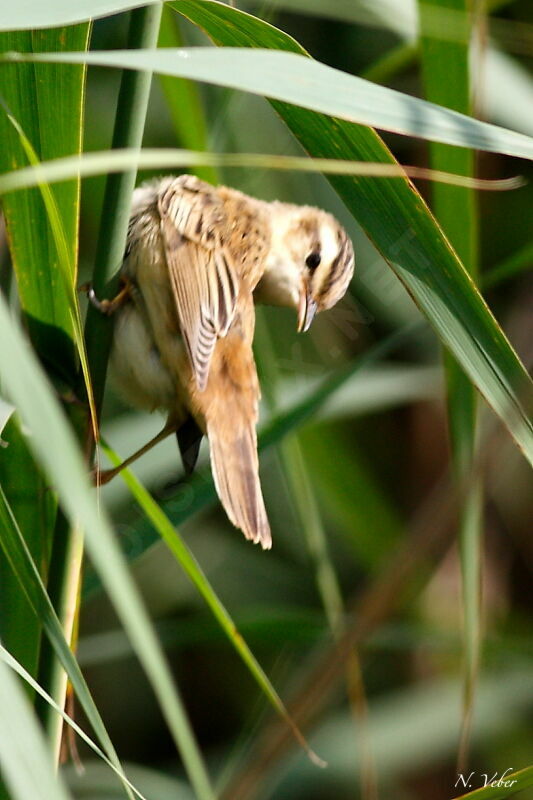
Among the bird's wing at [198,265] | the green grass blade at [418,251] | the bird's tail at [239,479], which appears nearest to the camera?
the green grass blade at [418,251]

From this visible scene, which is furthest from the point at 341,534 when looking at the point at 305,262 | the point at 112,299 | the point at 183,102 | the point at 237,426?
the point at 112,299

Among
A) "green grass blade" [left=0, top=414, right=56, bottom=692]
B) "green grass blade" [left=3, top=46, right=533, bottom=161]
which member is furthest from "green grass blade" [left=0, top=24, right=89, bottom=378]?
"green grass blade" [left=3, top=46, right=533, bottom=161]

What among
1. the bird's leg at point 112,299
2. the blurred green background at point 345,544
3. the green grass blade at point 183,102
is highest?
the green grass blade at point 183,102

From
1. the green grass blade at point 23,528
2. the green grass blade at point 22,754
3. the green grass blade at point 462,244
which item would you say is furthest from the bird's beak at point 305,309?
the green grass blade at point 22,754

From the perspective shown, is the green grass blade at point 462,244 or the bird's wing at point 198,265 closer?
the green grass blade at point 462,244

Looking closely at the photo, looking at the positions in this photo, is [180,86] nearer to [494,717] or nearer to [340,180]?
[340,180]

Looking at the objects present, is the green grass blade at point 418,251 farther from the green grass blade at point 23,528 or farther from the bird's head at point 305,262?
the bird's head at point 305,262

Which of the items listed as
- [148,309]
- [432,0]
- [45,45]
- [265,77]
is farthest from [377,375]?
[265,77]
